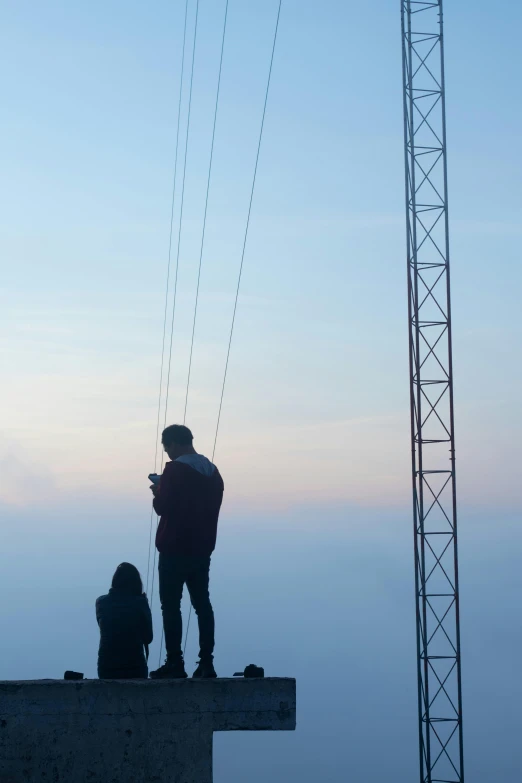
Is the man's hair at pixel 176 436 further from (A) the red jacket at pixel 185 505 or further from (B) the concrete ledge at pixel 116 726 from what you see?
(B) the concrete ledge at pixel 116 726

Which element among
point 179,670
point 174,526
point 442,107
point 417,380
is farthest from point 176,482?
point 442,107

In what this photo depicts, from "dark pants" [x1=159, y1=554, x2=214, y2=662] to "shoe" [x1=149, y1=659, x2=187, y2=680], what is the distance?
0.04m

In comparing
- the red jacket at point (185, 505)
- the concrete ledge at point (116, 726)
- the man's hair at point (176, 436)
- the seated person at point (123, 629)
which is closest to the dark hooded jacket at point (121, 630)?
the seated person at point (123, 629)

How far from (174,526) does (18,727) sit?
1.37m

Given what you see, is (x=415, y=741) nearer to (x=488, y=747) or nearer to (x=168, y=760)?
(x=488, y=747)

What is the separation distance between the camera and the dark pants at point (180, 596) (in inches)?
212

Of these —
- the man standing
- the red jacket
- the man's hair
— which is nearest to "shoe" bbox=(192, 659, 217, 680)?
the man standing

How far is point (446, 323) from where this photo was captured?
13.4 m

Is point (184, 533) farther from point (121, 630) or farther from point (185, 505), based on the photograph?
point (121, 630)

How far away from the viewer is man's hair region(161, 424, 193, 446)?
5398mm

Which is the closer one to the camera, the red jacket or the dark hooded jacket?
the red jacket

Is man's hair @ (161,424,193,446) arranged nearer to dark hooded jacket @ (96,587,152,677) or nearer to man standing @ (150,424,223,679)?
man standing @ (150,424,223,679)

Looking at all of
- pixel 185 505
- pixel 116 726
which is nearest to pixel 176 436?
pixel 185 505

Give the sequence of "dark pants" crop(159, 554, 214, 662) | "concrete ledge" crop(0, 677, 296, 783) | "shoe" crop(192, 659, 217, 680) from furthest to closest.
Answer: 1. "shoe" crop(192, 659, 217, 680)
2. "dark pants" crop(159, 554, 214, 662)
3. "concrete ledge" crop(0, 677, 296, 783)
